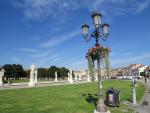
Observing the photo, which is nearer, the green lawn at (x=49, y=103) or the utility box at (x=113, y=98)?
the green lawn at (x=49, y=103)

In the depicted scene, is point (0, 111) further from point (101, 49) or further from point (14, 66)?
point (14, 66)

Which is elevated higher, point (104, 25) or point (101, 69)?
point (104, 25)

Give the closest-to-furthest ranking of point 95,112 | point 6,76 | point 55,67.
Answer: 1. point 95,112
2. point 6,76
3. point 55,67

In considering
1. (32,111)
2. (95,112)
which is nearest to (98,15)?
(95,112)

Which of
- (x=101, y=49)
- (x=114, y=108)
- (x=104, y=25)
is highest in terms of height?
(x=104, y=25)

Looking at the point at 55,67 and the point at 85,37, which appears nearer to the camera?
the point at 85,37

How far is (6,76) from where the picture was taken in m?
113

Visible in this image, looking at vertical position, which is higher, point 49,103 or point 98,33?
point 98,33

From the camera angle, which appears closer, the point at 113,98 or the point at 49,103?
the point at 113,98

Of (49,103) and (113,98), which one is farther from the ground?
(113,98)

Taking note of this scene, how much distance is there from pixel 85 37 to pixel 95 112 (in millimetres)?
4655

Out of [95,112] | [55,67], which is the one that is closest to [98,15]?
[95,112]

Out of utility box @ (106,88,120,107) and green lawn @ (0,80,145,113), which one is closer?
green lawn @ (0,80,145,113)

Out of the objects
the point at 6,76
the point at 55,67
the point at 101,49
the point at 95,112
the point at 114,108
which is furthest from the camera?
the point at 55,67
